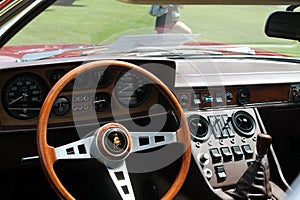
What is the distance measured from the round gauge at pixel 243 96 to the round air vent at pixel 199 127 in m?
0.35

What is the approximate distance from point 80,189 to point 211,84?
3.61 ft

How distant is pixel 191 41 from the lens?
12.3 ft

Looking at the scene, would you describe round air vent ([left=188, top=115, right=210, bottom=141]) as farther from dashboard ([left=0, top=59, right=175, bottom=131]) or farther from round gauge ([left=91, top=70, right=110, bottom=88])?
round gauge ([left=91, top=70, right=110, bottom=88])

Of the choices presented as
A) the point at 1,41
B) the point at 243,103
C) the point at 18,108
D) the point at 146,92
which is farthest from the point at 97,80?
the point at 243,103

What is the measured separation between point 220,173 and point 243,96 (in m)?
0.60

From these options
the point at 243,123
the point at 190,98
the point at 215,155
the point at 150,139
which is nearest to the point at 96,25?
the point at 190,98

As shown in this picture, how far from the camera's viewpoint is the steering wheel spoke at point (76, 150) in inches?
94.4

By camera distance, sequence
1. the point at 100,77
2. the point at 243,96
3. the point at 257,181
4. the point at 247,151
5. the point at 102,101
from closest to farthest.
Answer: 1. the point at 100,77
2. the point at 102,101
3. the point at 257,181
4. the point at 247,151
5. the point at 243,96

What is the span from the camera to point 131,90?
2953mm

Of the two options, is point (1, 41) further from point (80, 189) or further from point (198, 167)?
point (198, 167)

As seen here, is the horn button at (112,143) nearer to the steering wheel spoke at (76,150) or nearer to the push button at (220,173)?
the steering wheel spoke at (76,150)

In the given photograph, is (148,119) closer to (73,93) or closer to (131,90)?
(131,90)

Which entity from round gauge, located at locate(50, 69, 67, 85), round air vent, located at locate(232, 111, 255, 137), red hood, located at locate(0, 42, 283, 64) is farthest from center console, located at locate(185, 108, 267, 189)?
round gauge, located at locate(50, 69, 67, 85)

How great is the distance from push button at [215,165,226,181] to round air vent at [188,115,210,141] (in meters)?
0.21
